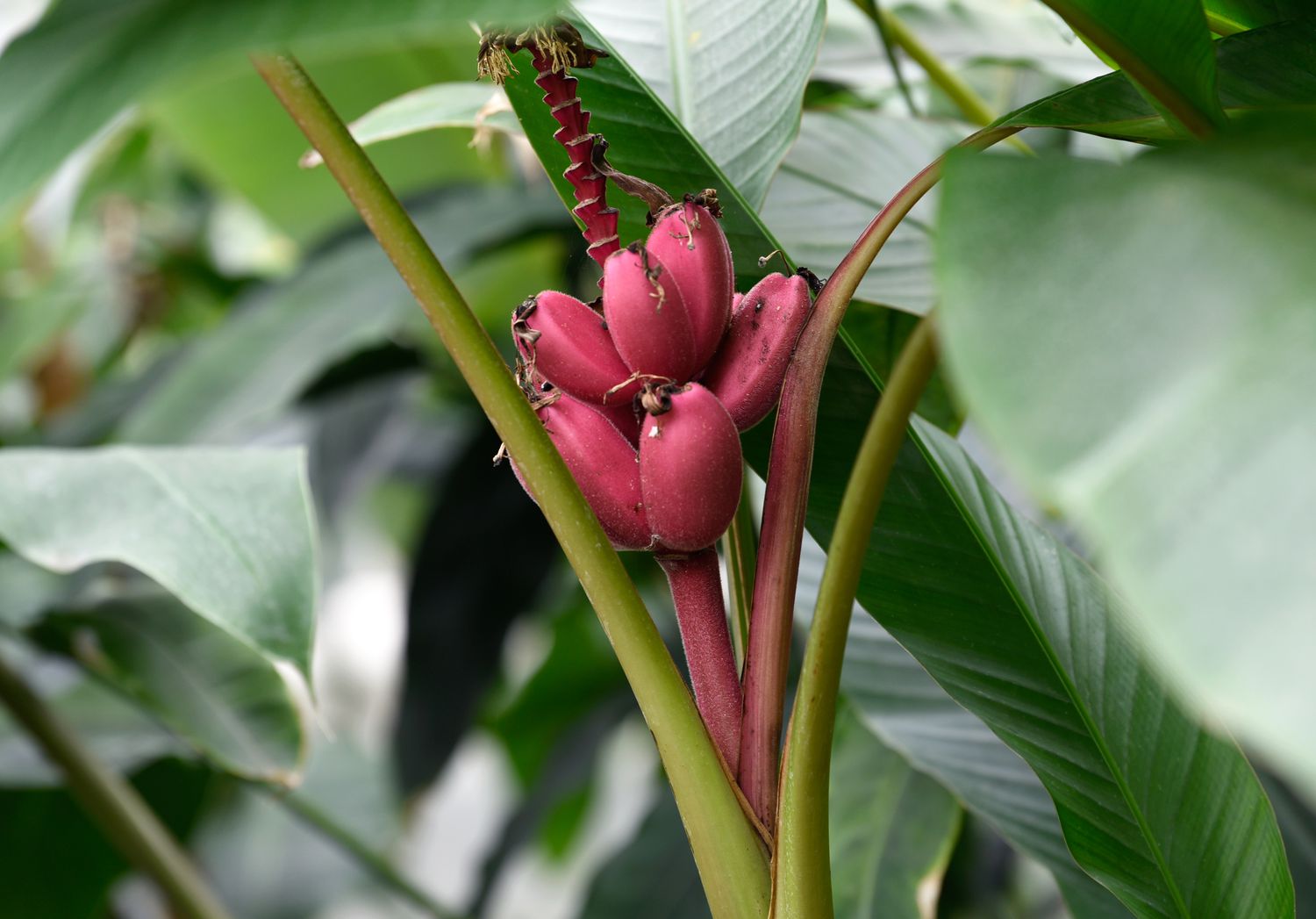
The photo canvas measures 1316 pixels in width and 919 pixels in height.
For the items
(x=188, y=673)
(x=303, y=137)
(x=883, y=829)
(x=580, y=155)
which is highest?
(x=580, y=155)

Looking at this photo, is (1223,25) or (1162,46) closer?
(1162,46)

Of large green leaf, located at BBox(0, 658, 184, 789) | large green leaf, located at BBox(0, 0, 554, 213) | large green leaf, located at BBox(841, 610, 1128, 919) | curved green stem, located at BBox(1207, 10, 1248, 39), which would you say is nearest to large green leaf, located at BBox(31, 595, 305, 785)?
large green leaf, located at BBox(0, 658, 184, 789)

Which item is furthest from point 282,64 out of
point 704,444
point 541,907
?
point 541,907

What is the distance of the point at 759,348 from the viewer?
30cm

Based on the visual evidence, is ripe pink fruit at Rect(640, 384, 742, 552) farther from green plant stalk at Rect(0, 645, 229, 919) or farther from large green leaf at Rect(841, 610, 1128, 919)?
green plant stalk at Rect(0, 645, 229, 919)

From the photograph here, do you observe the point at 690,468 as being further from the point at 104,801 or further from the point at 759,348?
the point at 104,801

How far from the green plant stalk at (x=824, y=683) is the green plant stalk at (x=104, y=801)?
523 millimetres

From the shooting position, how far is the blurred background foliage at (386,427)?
0.51 m

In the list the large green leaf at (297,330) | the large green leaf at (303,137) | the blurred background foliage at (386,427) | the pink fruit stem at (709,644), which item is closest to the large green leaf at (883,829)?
the blurred background foliage at (386,427)

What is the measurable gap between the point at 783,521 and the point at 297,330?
65 centimetres

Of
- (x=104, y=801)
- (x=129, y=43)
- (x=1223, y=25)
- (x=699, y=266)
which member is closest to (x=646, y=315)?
(x=699, y=266)

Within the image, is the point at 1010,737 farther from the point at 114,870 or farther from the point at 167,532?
the point at 114,870

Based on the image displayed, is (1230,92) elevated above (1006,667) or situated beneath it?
elevated above

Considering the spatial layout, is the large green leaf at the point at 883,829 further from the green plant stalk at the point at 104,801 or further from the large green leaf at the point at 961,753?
the green plant stalk at the point at 104,801
